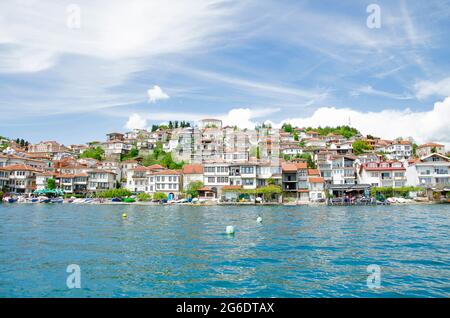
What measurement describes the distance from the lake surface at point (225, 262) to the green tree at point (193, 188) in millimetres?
41440

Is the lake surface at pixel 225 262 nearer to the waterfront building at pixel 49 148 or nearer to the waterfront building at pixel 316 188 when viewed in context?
the waterfront building at pixel 316 188

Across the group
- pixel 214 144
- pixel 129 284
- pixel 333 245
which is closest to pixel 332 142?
pixel 214 144

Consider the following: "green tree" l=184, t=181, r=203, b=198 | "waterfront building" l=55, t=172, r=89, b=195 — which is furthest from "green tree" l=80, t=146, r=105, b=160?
"green tree" l=184, t=181, r=203, b=198

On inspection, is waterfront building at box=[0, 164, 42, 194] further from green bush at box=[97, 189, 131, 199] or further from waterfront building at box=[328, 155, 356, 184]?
waterfront building at box=[328, 155, 356, 184]

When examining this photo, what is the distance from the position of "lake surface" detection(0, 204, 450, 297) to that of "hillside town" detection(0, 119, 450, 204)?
4032cm

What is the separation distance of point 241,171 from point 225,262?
169 ft

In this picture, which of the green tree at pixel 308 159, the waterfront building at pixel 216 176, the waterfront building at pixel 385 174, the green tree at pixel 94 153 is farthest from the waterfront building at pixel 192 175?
the green tree at pixel 94 153

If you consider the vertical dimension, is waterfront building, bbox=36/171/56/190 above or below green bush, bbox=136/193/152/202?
above

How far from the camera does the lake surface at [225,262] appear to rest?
1086cm

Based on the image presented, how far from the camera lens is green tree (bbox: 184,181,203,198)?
65312mm

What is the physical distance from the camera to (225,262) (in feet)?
47.5

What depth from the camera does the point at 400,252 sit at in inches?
650
